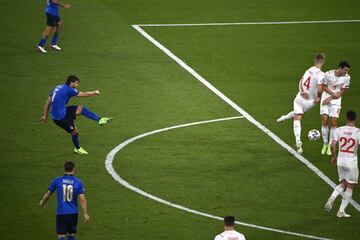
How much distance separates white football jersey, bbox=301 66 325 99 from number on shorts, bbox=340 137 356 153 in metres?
3.91

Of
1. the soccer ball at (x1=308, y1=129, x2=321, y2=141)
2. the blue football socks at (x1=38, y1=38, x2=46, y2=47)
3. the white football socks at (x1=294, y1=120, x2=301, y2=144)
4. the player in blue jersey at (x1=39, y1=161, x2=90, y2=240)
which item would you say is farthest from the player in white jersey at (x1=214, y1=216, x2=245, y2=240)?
the blue football socks at (x1=38, y1=38, x2=46, y2=47)

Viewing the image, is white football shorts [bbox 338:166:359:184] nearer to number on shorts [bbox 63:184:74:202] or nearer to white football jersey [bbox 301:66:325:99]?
white football jersey [bbox 301:66:325:99]

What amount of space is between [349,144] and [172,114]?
835 centimetres

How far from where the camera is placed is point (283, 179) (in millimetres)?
22578

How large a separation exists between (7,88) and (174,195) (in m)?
9.64

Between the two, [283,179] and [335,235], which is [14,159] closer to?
[283,179]

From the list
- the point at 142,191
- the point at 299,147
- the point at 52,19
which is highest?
the point at 52,19

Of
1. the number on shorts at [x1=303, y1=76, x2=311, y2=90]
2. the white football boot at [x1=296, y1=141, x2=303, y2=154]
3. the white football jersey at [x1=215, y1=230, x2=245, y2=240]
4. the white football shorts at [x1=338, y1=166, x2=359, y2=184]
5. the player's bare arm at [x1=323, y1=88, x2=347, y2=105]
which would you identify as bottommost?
the white football jersey at [x1=215, y1=230, x2=245, y2=240]

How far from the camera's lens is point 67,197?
17844mm

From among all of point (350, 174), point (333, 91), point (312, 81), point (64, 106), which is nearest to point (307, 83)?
point (312, 81)

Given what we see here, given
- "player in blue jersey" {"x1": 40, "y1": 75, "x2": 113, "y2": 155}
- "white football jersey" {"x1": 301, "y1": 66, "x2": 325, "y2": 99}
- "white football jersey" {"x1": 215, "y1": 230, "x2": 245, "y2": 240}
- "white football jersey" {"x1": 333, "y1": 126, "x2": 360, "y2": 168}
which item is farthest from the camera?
"white football jersey" {"x1": 301, "y1": 66, "x2": 325, "y2": 99}

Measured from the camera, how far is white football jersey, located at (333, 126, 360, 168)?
20.0 metres

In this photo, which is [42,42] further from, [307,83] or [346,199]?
[346,199]

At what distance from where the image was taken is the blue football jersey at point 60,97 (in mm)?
23312
